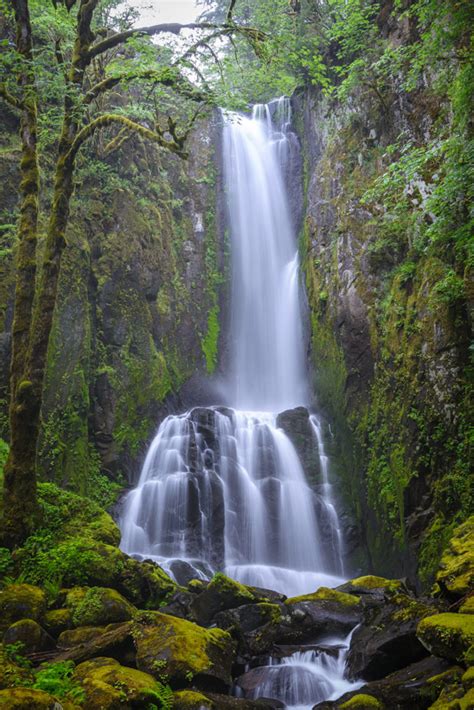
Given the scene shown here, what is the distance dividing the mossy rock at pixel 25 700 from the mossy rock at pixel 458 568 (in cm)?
394

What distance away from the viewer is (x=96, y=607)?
5.64 meters

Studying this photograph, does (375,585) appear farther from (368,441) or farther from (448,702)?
(448,702)

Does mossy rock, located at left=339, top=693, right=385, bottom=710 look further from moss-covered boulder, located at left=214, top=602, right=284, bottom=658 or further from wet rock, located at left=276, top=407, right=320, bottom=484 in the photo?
wet rock, located at left=276, top=407, right=320, bottom=484

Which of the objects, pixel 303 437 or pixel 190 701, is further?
pixel 303 437

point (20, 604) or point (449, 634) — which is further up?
point (20, 604)

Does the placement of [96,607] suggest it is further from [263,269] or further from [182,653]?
[263,269]

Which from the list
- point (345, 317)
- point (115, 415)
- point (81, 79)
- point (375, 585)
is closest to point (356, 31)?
point (345, 317)

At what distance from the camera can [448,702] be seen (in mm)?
3750

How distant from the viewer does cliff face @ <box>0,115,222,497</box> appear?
1177 cm

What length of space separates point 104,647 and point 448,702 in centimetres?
309

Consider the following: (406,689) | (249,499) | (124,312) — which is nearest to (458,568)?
(406,689)

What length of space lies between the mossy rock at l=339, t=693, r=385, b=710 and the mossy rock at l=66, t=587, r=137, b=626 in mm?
2507

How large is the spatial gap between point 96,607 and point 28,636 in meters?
0.89

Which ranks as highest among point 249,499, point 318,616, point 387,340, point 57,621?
point 387,340
